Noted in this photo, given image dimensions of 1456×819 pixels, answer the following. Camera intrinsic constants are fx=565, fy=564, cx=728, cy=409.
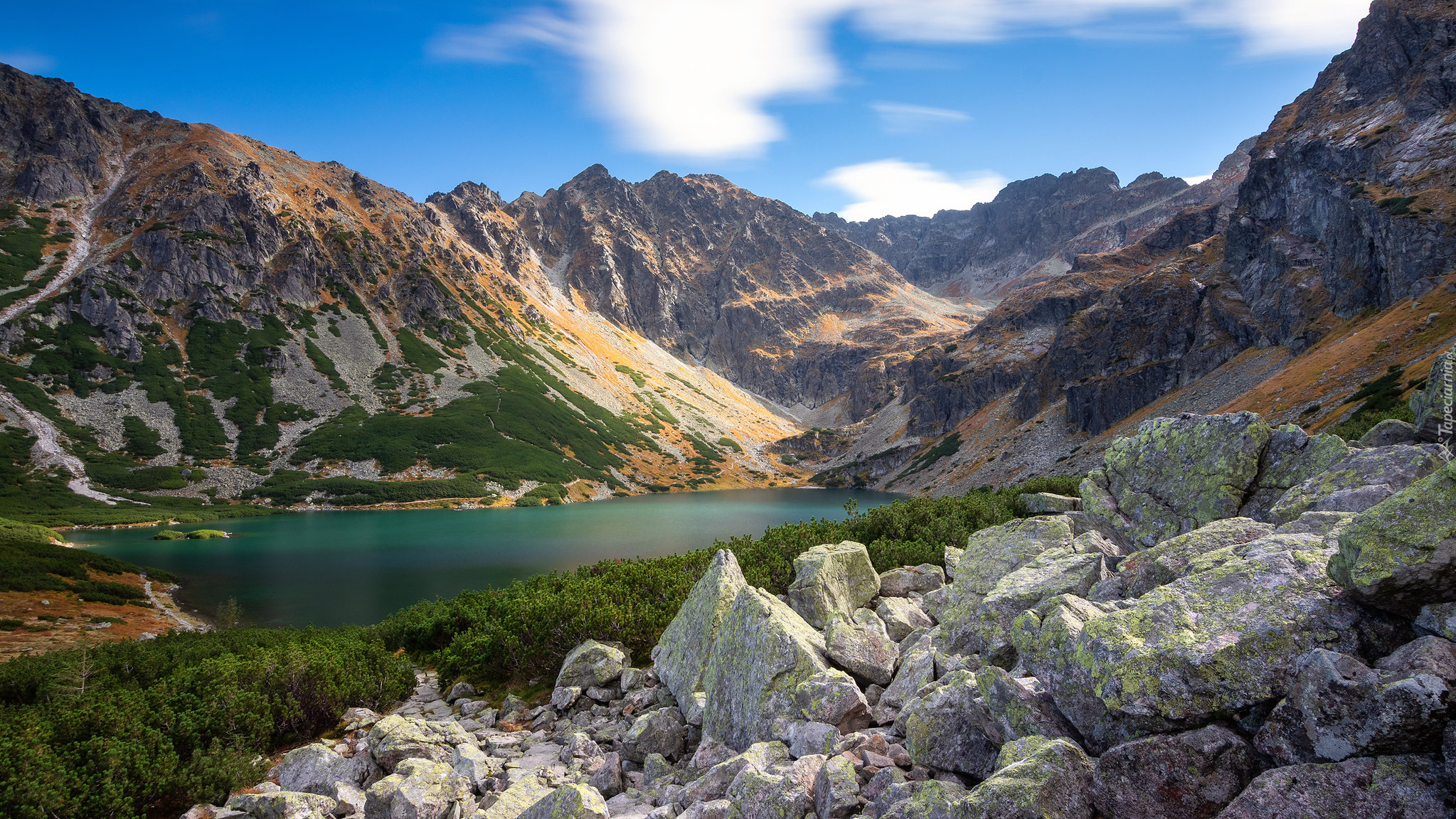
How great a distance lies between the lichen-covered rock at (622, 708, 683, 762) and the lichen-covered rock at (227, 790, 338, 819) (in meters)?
5.72

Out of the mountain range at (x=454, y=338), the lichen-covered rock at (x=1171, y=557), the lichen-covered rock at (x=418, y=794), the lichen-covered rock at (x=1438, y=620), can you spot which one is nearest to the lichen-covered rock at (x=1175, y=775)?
the lichen-covered rock at (x=1438, y=620)

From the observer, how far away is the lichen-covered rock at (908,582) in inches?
708

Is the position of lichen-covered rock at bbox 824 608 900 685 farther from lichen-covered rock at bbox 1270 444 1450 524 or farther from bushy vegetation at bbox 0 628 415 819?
bushy vegetation at bbox 0 628 415 819

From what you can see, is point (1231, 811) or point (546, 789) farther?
point (546, 789)

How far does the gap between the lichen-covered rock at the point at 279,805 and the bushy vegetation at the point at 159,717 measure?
1.80m

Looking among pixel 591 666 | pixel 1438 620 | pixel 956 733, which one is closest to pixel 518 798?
pixel 591 666

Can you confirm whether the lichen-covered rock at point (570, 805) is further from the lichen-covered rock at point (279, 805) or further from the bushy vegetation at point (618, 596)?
the bushy vegetation at point (618, 596)

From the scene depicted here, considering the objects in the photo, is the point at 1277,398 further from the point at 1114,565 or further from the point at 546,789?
the point at 546,789

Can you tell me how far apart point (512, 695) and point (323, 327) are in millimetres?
197200

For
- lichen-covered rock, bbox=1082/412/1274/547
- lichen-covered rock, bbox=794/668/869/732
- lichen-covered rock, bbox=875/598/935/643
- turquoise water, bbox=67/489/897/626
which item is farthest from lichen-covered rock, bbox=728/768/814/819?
turquoise water, bbox=67/489/897/626

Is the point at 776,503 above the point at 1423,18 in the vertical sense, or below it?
below

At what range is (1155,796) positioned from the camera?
19.1 ft

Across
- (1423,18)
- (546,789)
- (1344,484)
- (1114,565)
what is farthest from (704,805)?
(1423,18)

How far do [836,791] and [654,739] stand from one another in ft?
19.8
